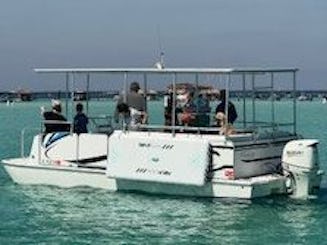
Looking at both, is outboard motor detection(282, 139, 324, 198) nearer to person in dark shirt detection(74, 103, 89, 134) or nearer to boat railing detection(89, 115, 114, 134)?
boat railing detection(89, 115, 114, 134)

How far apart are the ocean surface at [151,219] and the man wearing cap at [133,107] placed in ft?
6.21

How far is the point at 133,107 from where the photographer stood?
891 inches

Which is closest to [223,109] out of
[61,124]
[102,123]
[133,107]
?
[133,107]

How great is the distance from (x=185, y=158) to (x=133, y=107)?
8.26 feet

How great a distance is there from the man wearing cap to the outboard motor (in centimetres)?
368

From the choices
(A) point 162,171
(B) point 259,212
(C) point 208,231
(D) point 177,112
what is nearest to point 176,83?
(D) point 177,112

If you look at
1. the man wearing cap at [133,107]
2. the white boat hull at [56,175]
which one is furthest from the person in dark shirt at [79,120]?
the man wearing cap at [133,107]

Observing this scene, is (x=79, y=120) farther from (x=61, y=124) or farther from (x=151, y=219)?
(x=151, y=219)

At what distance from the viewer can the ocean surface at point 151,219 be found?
16.6m

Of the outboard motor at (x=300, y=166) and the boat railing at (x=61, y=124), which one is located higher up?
the boat railing at (x=61, y=124)

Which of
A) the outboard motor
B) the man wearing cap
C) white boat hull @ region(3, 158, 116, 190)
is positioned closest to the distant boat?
the man wearing cap

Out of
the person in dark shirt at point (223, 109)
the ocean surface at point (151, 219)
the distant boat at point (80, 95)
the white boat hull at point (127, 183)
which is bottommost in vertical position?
the ocean surface at point (151, 219)

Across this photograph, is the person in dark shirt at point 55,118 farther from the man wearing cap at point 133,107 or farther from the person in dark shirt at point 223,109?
the person in dark shirt at point 223,109

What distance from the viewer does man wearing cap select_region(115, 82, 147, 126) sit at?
2248 cm
